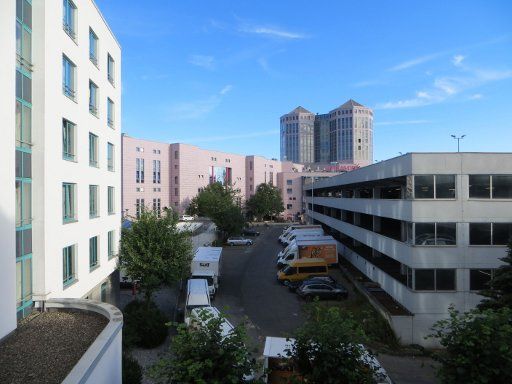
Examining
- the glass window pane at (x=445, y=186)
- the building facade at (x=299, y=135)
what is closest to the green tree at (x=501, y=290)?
the glass window pane at (x=445, y=186)

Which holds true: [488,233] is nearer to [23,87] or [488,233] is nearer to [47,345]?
[47,345]

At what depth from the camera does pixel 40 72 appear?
37.4 ft

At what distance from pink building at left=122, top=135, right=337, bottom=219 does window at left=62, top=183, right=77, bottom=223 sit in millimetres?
42942

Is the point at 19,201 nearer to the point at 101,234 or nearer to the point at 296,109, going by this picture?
the point at 101,234

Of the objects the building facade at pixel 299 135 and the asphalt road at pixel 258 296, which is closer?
the asphalt road at pixel 258 296

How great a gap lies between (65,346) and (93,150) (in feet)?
33.8

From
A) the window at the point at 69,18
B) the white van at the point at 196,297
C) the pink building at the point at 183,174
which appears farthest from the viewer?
the pink building at the point at 183,174

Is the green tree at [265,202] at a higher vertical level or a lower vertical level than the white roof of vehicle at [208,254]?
higher

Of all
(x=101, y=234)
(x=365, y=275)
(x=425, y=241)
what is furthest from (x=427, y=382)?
(x=101, y=234)

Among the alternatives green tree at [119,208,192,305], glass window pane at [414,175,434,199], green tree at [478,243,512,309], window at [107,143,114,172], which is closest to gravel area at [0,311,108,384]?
green tree at [119,208,192,305]

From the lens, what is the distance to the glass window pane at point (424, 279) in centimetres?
1728

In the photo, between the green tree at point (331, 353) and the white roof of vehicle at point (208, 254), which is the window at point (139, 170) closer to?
the white roof of vehicle at point (208, 254)

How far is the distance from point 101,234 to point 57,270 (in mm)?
5226

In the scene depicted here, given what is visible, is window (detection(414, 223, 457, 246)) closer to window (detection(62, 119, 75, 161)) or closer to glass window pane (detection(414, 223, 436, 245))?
glass window pane (detection(414, 223, 436, 245))
